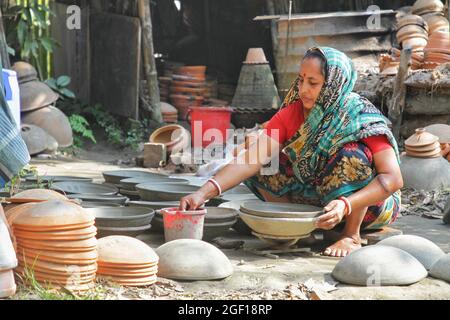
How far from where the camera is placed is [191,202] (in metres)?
3.58

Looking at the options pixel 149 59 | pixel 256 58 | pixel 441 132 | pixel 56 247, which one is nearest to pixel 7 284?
pixel 56 247

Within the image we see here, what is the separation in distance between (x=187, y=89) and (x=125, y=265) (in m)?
8.02

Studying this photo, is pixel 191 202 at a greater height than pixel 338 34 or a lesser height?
lesser

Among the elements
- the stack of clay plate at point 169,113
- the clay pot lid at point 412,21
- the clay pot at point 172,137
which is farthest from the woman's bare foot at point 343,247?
the stack of clay plate at point 169,113

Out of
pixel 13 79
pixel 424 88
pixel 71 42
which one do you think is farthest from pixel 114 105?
pixel 424 88

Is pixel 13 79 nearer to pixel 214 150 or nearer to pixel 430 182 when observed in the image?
pixel 214 150

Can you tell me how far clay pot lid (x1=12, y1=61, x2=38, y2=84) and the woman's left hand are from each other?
222 inches

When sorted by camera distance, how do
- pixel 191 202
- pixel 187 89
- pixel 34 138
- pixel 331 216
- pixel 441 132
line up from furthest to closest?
pixel 187 89
pixel 34 138
pixel 441 132
pixel 191 202
pixel 331 216

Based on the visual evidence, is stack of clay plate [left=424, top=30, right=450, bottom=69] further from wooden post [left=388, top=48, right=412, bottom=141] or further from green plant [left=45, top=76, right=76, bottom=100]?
green plant [left=45, top=76, right=76, bottom=100]

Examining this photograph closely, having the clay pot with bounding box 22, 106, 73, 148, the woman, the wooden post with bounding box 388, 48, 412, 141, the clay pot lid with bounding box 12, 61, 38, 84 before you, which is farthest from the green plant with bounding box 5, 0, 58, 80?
the woman

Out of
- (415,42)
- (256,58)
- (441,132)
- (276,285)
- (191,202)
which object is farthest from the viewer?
(256,58)

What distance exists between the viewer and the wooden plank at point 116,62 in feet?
31.0

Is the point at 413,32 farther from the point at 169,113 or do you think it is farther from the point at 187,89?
the point at 187,89

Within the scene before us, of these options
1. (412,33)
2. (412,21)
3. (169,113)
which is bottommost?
(169,113)
